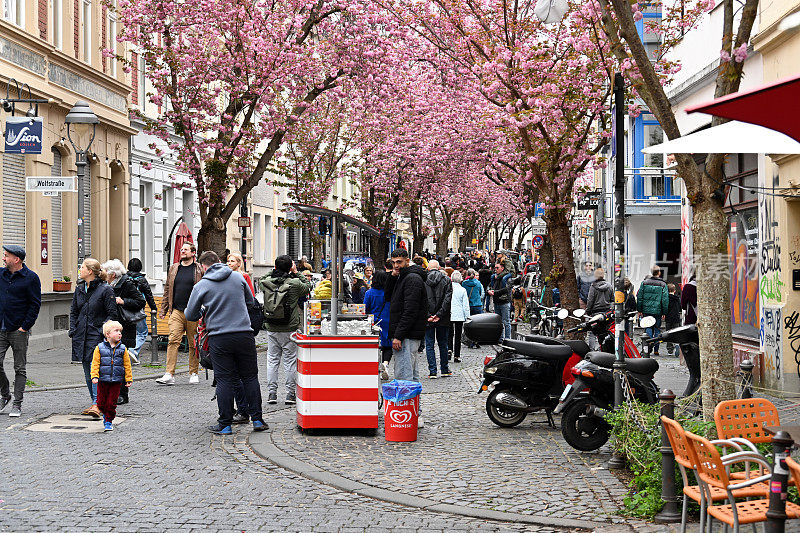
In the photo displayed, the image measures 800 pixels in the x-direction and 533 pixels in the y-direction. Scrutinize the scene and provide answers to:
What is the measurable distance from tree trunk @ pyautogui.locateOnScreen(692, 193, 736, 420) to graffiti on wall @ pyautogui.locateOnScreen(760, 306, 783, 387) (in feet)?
22.5

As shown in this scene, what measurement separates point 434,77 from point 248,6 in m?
5.55

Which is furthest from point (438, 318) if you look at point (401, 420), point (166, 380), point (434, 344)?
point (401, 420)

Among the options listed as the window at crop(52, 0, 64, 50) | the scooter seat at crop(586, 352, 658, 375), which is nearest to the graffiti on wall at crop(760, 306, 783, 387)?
the scooter seat at crop(586, 352, 658, 375)

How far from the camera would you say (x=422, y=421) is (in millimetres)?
12391

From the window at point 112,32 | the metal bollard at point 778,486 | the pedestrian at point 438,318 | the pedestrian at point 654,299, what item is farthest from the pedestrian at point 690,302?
the window at point 112,32

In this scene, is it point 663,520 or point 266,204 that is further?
point 266,204

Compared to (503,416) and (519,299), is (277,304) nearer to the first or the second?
(503,416)

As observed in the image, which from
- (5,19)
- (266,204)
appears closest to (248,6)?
(5,19)

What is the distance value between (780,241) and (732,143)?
25.9ft

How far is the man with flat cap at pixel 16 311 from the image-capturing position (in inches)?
501

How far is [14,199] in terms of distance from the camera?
21766 millimetres

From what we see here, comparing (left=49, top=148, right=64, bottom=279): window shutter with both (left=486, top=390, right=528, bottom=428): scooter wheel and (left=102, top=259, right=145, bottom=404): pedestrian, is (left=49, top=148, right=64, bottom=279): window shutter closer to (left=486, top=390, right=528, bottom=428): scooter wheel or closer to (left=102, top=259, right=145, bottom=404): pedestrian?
(left=102, top=259, right=145, bottom=404): pedestrian

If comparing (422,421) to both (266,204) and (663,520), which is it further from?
(266,204)

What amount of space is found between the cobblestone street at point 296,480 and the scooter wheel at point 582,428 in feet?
0.69
